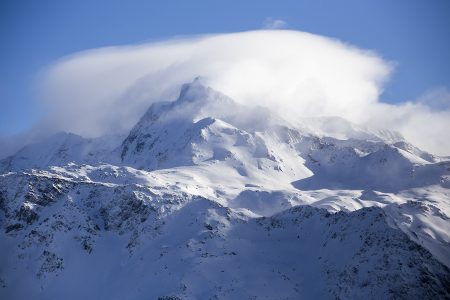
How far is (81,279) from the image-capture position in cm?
13075

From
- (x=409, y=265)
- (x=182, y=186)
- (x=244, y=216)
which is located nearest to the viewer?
(x=409, y=265)

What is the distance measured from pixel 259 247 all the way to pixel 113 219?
41.8 m

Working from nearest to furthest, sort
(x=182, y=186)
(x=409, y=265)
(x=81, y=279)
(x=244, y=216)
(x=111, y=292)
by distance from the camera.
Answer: (x=409, y=265) < (x=111, y=292) < (x=81, y=279) < (x=244, y=216) < (x=182, y=186)

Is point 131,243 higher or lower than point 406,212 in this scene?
lower

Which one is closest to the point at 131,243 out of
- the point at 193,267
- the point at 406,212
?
the point at 193,267

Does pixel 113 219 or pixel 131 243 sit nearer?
pixel 131 243

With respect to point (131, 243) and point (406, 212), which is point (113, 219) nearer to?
point (131, 243)

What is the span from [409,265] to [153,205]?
68040mm

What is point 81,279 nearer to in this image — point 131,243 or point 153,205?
point 131,243

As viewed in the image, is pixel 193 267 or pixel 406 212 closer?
pixel 193 267

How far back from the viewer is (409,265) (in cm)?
10300

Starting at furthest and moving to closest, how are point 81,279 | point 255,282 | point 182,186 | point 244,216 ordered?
point 182,186 < point 244,216 < point 81,279 < point 255,282

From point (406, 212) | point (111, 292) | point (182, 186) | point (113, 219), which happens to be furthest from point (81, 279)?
point (406, 212)

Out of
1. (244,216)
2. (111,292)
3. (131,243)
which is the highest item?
(244,216)
